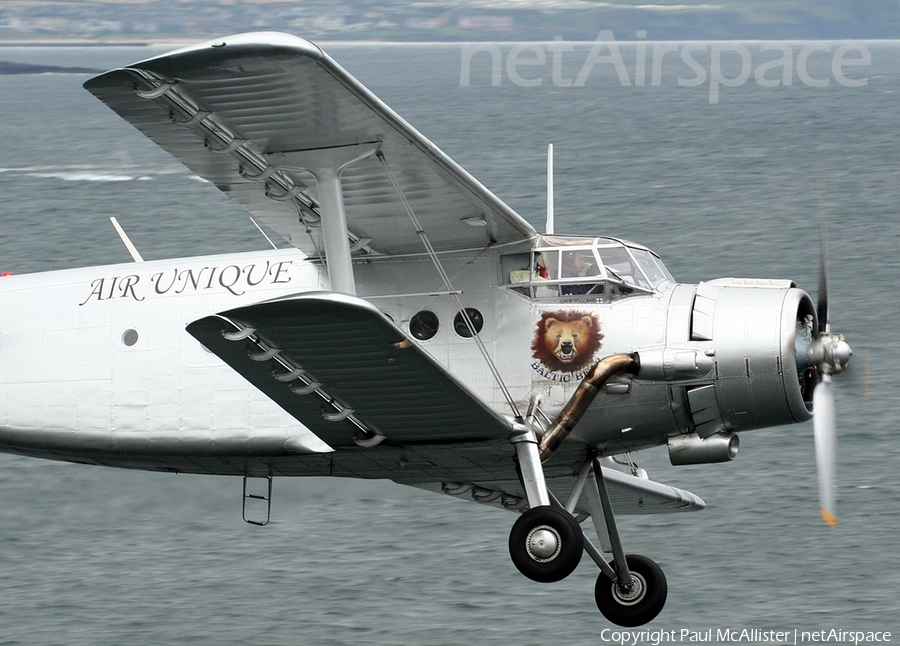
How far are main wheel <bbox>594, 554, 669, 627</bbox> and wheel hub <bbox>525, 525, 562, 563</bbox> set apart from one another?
9.05 feet

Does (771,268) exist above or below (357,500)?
above

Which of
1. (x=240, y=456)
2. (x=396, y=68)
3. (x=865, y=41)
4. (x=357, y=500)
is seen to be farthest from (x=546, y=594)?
(x=865, y=41)

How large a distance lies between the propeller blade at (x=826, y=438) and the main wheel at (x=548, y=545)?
264cm

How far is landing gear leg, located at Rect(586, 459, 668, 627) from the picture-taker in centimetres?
1538

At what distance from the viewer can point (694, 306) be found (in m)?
13.6

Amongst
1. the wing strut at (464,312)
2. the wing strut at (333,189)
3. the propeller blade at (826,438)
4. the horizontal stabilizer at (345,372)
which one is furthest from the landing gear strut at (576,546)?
the wing strut at (333,189)

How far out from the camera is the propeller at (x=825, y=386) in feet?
44.3

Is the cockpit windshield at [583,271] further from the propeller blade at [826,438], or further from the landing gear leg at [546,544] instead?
the landing gear leg at [546,544]

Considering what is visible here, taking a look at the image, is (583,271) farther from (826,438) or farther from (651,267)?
(826,438)

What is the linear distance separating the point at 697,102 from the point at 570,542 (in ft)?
284

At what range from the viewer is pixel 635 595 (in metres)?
15.5

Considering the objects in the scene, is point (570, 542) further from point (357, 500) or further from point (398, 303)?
point (357, 500)

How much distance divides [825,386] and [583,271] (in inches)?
103

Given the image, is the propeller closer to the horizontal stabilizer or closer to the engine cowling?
the engine cowling
